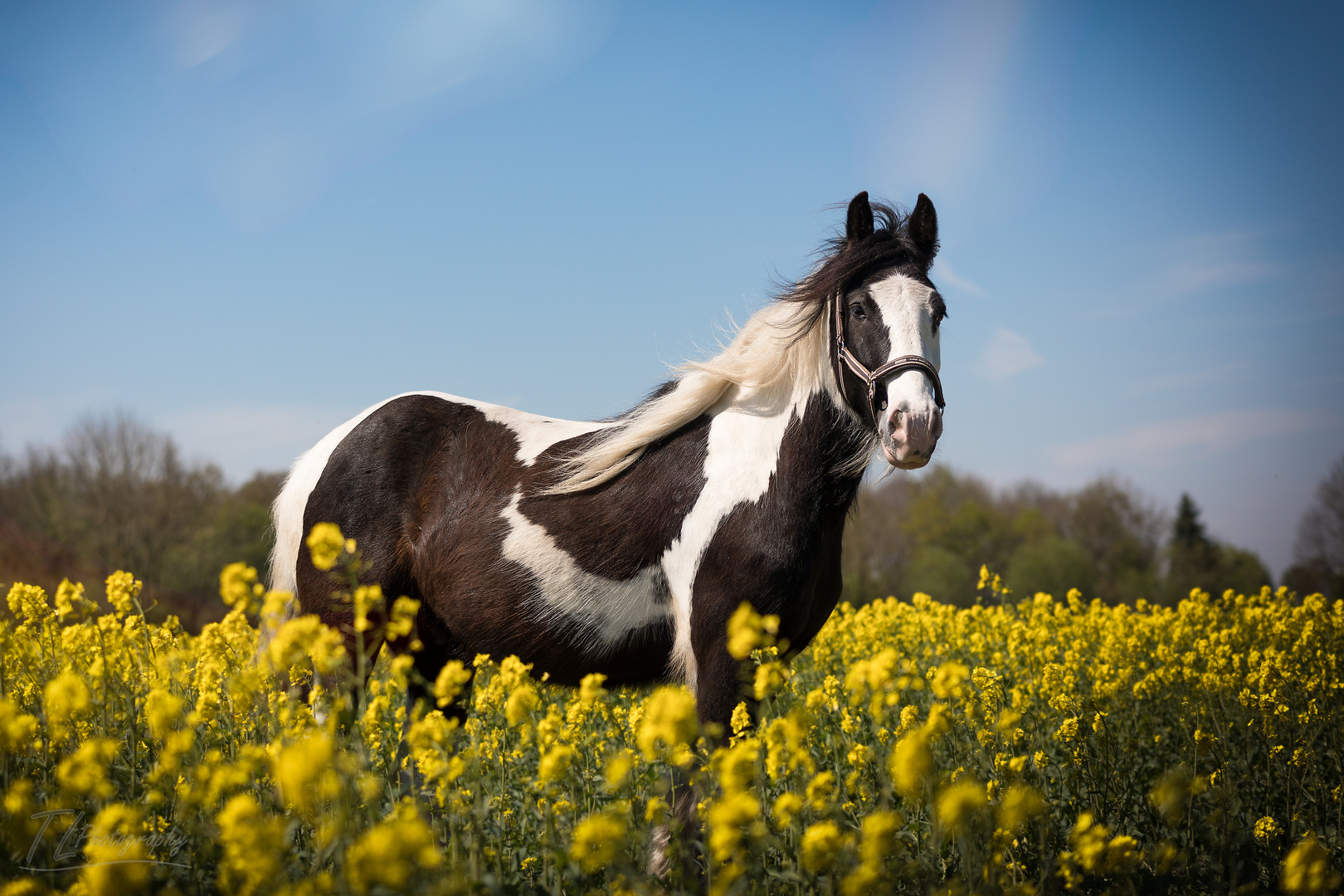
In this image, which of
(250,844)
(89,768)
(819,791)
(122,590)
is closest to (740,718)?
(819,791)

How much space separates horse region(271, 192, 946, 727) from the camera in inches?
112

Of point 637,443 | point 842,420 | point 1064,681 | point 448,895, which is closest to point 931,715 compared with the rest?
point 448,895

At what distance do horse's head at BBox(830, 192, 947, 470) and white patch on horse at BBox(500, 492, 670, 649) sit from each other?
1.10m

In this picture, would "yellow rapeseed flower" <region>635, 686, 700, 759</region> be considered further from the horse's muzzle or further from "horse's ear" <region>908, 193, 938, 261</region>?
"horse's ear" <region>908, 193, 938, 261</region>

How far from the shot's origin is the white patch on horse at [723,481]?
299cm

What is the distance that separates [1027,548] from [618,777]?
3173 centimetres

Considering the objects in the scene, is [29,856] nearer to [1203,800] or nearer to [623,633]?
[623,633]

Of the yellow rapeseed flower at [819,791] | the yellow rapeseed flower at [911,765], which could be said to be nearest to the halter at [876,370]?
the yellow rapeseed flower at [819,791]

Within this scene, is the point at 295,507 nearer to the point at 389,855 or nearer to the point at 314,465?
the point at 314,465

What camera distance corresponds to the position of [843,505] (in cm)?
308

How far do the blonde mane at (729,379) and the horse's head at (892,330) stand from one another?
0.37 feet

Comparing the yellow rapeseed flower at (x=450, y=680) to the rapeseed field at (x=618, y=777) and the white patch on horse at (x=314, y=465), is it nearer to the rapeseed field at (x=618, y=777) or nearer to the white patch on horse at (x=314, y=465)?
the rapeseed field at (x=618, y=777)

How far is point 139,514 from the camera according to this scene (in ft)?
83.6

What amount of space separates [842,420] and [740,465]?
1.47ft
